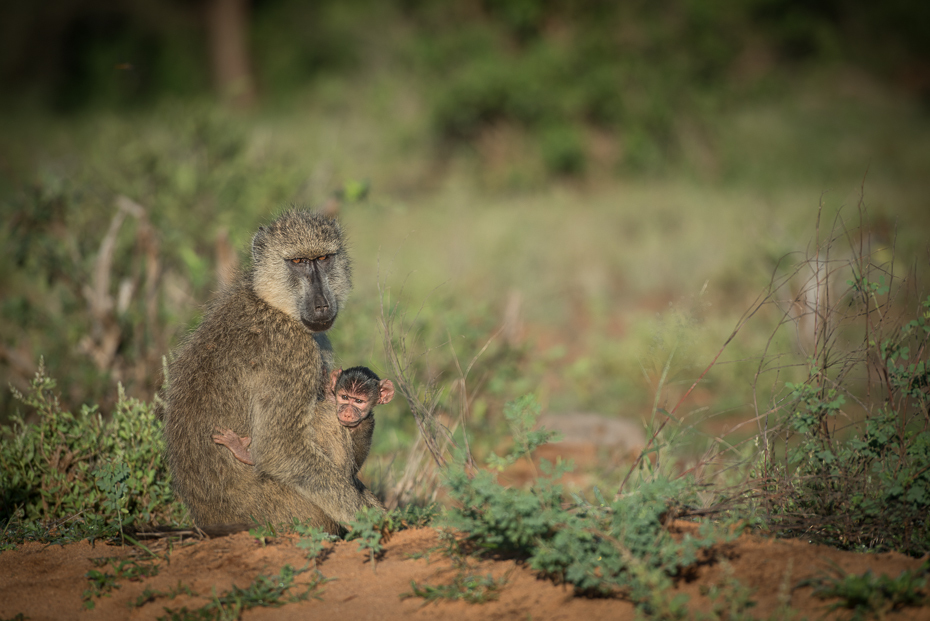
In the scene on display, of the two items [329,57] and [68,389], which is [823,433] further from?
[329,57]

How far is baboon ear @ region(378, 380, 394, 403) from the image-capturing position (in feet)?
12.9

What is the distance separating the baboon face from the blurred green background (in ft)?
1.07

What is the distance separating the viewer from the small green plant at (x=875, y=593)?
2521 mm

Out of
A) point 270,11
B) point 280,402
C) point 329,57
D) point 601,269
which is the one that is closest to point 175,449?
point 280,402

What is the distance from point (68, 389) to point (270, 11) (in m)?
27.2

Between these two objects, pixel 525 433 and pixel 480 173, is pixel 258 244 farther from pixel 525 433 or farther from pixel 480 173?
pixel 480 173

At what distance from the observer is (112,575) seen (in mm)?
3107

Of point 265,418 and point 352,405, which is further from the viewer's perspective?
point 352,405

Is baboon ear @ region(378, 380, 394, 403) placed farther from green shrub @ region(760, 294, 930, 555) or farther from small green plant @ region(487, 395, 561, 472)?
green shrub @ region(760, 294, 930, 555)

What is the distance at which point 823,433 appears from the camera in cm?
348

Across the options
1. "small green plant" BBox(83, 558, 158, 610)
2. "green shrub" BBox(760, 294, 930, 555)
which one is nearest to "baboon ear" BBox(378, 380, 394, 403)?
"small green plant" BBox(83, 558, 158, 610)

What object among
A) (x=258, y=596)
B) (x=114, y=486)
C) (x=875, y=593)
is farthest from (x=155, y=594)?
(x=875, y=593)

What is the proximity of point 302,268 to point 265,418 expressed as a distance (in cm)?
79

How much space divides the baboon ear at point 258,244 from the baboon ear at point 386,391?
86cm
